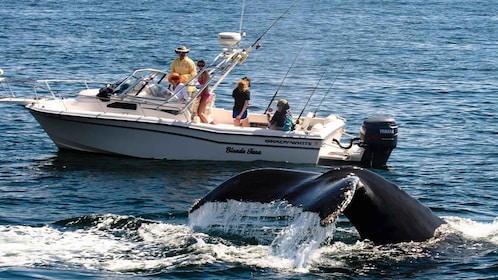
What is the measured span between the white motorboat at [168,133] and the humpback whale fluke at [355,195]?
9466 millimetres

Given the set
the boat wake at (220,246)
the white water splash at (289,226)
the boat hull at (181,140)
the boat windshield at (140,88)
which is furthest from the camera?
the boat windshield at (140,88)

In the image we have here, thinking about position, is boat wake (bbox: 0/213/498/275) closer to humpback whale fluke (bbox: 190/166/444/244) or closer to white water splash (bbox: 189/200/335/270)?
white water splash (bbox: 189/200/335/270)

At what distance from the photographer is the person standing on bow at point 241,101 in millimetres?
21047

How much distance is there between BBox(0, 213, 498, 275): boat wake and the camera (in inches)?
441

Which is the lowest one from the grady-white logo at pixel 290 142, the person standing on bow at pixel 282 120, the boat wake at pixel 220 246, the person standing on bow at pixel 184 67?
the boat wake at pixel 220 246

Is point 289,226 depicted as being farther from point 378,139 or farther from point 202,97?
point 202,97

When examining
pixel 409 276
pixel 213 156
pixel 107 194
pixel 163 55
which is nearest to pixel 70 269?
pixel 409 276

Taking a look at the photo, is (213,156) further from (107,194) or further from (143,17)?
(143,17)

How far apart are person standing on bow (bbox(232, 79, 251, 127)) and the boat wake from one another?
6873 mm

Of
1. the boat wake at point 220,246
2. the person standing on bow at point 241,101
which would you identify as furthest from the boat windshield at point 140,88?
the boat wake at point 220,246

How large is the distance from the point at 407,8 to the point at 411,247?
53.7 meters

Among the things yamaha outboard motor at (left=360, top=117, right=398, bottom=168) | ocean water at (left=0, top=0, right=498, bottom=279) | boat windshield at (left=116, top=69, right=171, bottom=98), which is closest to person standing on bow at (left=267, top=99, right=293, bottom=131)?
ocean water at (left=0, top=0, right=498, bottom=279)

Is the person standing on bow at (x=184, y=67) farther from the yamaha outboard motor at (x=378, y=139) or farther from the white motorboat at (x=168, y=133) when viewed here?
the yamaha outboard motor at (x=378, y=139)

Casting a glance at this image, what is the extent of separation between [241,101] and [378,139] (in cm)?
283
